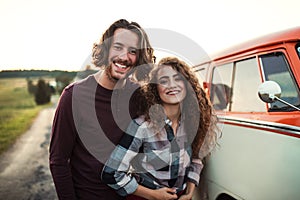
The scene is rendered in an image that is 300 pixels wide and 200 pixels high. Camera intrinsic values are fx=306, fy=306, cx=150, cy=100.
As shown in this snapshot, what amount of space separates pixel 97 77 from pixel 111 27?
0.43 meters

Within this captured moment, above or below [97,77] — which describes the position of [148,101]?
below

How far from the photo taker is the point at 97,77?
8.19 ft

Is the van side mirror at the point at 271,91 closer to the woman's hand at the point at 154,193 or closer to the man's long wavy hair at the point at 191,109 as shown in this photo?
the man's long wavy hair at the point at 191,109

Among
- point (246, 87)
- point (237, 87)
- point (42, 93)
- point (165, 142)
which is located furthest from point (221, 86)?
point (42, 93)

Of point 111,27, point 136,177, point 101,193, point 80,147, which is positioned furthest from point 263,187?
point 111,27

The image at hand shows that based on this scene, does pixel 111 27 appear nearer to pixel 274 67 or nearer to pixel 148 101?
pixel 148 101

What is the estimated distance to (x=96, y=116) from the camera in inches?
91.9

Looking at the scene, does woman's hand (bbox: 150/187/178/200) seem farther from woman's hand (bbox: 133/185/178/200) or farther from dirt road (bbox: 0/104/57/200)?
dirt road (bbox: 0/104/57/200)

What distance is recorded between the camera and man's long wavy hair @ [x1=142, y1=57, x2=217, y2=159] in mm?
2464

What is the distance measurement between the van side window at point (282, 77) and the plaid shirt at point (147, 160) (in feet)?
3.00

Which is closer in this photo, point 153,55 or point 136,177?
point 136,177

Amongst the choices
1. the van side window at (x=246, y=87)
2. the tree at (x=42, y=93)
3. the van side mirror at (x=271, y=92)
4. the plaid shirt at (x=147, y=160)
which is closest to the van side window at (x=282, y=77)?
the van side window at (x=246, y=87)

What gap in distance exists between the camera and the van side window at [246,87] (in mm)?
2936

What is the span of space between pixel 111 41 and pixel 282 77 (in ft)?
4.87
